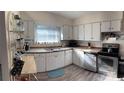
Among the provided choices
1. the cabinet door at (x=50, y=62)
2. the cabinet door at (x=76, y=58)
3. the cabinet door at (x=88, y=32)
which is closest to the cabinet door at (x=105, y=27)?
the cabinet door at (x=88, y=32)

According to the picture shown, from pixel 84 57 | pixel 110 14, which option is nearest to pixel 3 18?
pixel 84 57

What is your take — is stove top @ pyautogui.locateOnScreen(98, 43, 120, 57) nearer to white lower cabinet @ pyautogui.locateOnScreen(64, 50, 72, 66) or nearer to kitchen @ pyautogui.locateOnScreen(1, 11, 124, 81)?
kitchen @ pyautogui.locateOnScreen(1, 11, 124, 81)

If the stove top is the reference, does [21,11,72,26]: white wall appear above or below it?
above

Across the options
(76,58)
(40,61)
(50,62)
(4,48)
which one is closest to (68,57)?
(76,58)

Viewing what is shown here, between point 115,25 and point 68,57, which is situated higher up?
point 115,25

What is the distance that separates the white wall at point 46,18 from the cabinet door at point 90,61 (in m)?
0.84

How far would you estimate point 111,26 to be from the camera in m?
2.38

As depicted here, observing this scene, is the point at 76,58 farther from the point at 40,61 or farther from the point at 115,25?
the point at 115,25

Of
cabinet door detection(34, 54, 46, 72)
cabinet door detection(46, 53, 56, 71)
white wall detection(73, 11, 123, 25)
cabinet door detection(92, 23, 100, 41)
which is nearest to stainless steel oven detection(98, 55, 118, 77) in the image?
Result: cabinet door detection(92, 23, 100, 41)

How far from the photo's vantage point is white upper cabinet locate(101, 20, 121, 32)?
2275 millimetres

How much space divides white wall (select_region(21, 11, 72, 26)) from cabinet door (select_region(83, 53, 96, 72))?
0.84m

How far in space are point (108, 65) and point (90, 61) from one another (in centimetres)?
36
